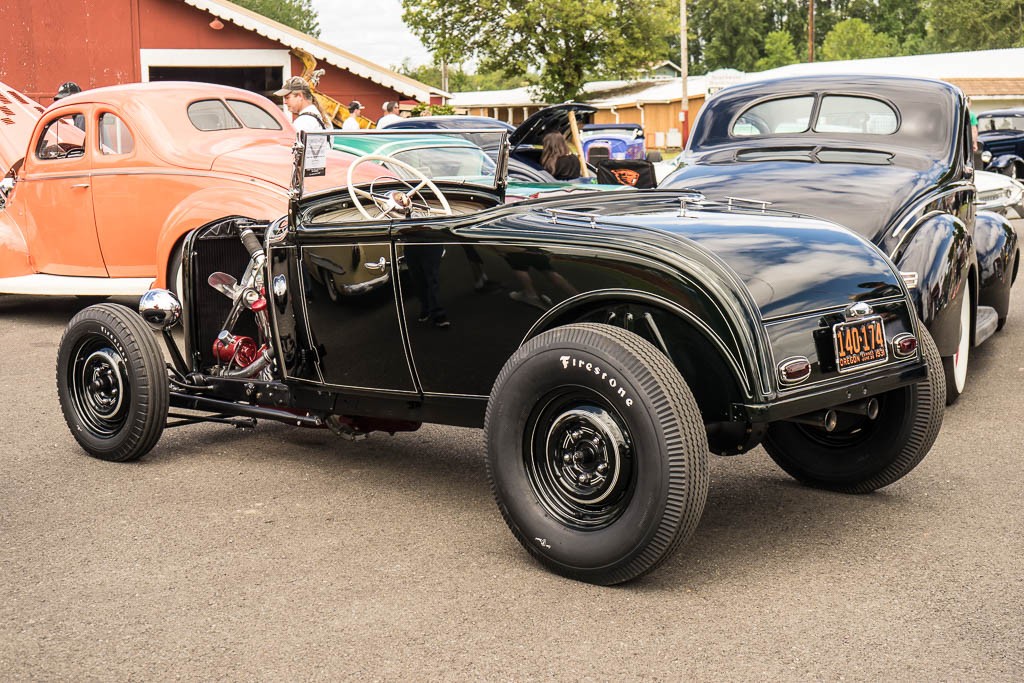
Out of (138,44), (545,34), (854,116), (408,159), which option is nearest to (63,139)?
(408,159)

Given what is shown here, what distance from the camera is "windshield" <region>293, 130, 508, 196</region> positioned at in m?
5.12

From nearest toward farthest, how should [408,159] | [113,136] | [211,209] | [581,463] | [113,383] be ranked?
[581,463] → [113,383] → [408,159] → [211,209] → [113,136]

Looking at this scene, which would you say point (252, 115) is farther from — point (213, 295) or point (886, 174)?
point (886, 174)

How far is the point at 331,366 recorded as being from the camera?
4.86 m

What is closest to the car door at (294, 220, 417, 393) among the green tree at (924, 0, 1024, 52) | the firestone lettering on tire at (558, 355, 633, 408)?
the firestone lettering on tire at (558, 355, 633, 408)

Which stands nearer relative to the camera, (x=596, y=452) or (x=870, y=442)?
(x=596, y=452)

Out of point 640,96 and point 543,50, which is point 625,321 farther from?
point 640,96

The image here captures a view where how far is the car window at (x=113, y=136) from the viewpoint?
377 inches

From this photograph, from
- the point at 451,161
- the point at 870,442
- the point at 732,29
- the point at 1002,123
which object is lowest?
the point at 870,442

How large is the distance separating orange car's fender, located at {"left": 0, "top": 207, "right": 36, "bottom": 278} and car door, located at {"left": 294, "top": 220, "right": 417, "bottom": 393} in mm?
6030

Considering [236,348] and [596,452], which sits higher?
[236,348]

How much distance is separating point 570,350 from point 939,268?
121 inches

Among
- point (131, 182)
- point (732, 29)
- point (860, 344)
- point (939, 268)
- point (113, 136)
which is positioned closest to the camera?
point (860, 344)

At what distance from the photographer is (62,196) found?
9.77 meters
